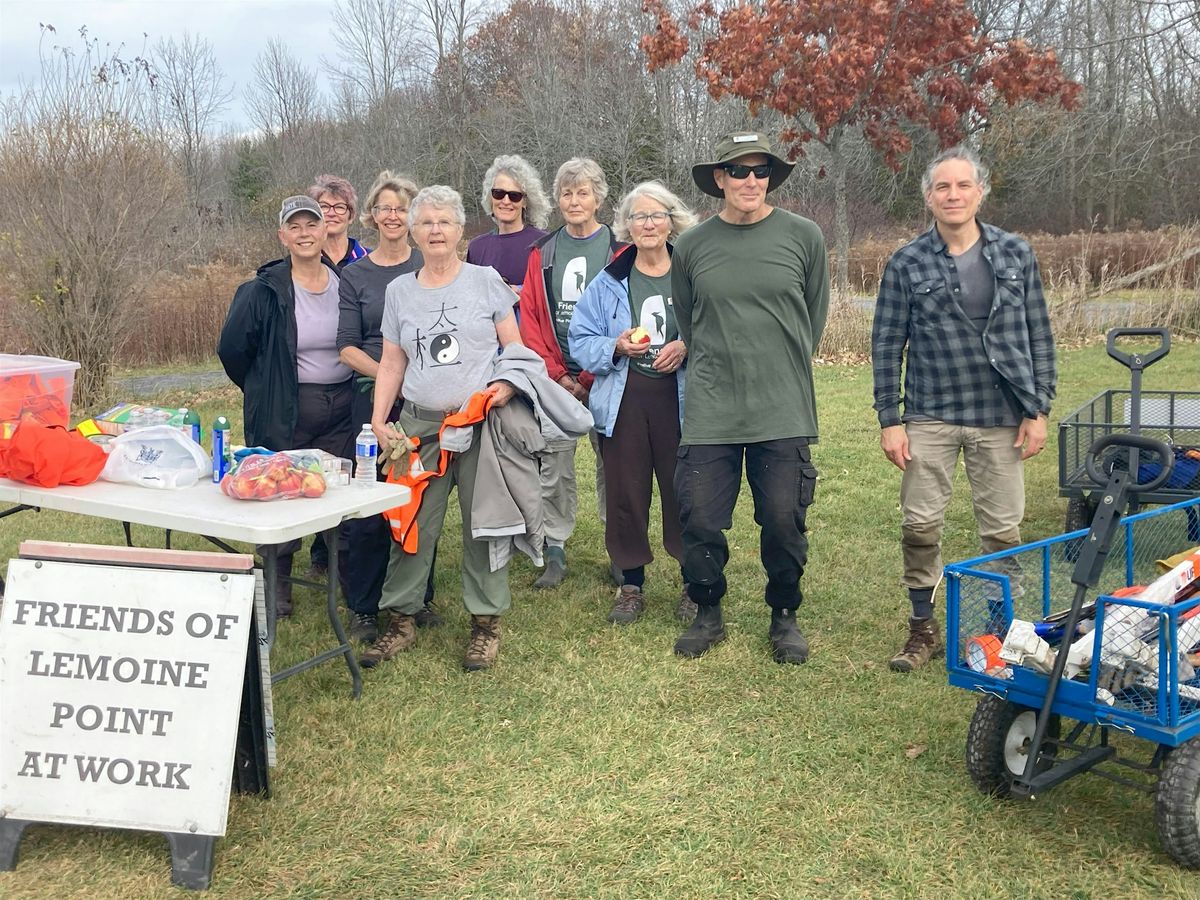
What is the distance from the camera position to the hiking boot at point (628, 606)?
5141mm

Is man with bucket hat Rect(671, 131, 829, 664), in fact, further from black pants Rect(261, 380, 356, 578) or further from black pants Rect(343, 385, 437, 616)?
black pants Rect(261, 380, 356, 578)

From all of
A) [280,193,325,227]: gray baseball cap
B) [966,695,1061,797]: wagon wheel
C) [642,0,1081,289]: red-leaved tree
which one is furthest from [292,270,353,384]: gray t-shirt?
[642,0,1081,289]: red-leaved tree

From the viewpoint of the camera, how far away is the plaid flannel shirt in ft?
13.6

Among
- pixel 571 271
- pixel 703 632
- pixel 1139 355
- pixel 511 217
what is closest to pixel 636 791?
pixel 703 632

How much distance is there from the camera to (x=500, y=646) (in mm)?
4875

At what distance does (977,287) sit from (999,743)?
1.80 meters

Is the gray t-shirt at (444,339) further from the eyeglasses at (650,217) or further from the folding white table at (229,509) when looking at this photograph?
the eyeglasses at (650,217)

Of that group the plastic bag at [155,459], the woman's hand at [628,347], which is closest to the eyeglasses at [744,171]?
the woman's hand at [628,347]

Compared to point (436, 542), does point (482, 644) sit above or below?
below

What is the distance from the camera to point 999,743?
11.0 feet

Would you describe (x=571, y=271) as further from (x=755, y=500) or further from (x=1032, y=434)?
(x=1032, y=434)

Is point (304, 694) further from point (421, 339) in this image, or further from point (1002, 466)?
point (1002, 466)

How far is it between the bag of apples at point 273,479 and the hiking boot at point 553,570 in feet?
6.83

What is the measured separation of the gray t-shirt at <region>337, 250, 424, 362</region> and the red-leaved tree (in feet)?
43.2
